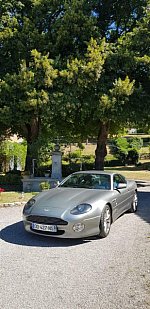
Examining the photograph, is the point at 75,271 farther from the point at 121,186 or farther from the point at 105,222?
the point at 121,186

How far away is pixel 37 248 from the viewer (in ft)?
20.1

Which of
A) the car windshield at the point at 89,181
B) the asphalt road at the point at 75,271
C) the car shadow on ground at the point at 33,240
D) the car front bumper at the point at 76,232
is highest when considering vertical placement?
the car windshield at the point at 89,181

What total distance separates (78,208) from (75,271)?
1.63 m

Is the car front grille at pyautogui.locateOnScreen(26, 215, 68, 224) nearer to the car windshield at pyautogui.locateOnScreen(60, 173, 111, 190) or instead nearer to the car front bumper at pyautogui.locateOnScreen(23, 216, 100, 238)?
the car front bumper at pyautogui.locateOnScreen(23, 216, 100, 238)

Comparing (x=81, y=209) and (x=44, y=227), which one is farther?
(x=81, y=209)

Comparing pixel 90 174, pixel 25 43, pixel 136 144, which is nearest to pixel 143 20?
pixel 25 43

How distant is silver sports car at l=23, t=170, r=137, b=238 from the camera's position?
20.7ft

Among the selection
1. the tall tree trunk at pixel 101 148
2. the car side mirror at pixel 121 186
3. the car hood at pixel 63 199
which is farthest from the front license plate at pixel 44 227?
the tall tree trunk at pixel 101 148

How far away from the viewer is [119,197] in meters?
7.93

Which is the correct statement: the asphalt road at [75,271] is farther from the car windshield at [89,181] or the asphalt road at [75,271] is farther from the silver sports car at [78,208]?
the car windshield at [89,181]

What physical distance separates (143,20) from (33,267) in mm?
14332

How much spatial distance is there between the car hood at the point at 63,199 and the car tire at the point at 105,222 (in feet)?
0.86

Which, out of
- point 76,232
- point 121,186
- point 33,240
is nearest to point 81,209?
point 76,232

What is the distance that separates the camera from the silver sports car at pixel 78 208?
632 cm
